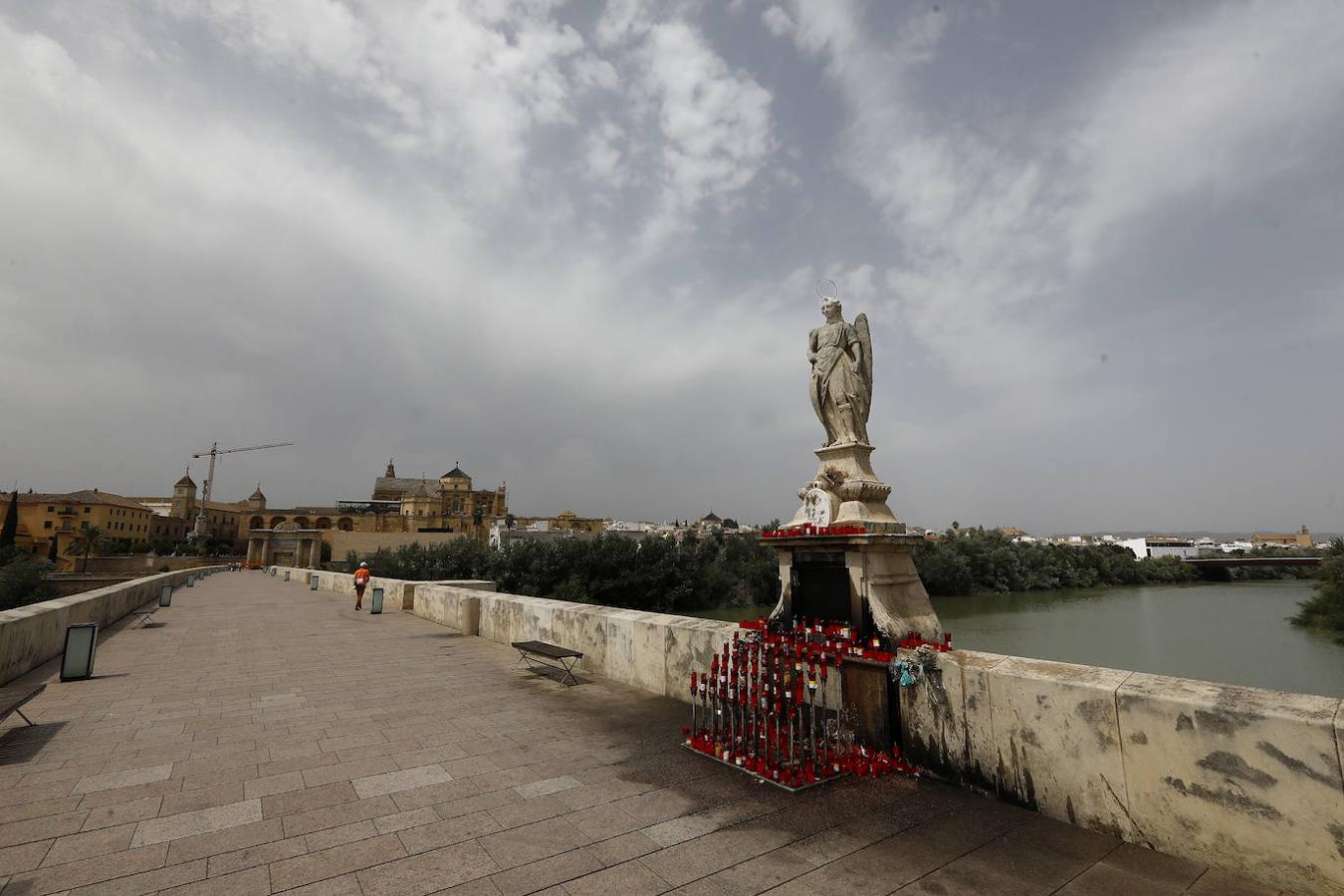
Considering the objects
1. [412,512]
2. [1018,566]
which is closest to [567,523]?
[412,512]

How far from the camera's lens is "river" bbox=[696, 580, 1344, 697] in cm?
1984

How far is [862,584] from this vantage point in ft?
15.6

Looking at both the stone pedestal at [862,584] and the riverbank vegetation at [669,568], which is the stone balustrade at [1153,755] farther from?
the riverbank vegetation at [669,568]

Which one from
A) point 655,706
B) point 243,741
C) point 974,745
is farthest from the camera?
point 655,706

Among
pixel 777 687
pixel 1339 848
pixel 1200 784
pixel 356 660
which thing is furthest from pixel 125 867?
pixel 356 660

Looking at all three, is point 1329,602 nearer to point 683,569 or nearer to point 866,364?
point 683,569

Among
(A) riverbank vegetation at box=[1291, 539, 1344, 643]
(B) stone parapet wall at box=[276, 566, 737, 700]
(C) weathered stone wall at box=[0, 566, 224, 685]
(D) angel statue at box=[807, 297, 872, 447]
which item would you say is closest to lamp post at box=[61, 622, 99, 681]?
(C) weathered stone wall at box=[0, 566, 224, 685]

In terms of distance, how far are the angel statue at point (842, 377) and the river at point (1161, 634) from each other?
844 cm

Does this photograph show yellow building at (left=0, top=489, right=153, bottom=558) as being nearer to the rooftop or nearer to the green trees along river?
the rooftop

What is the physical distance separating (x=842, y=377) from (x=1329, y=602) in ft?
127

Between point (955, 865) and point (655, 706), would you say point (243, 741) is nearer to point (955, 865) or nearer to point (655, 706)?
point (655, 706)

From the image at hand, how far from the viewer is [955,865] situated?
2670 millimetres

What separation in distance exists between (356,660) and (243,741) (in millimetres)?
3406

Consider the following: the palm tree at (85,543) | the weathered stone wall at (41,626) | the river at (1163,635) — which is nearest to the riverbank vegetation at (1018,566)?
the river at (1163,635)
